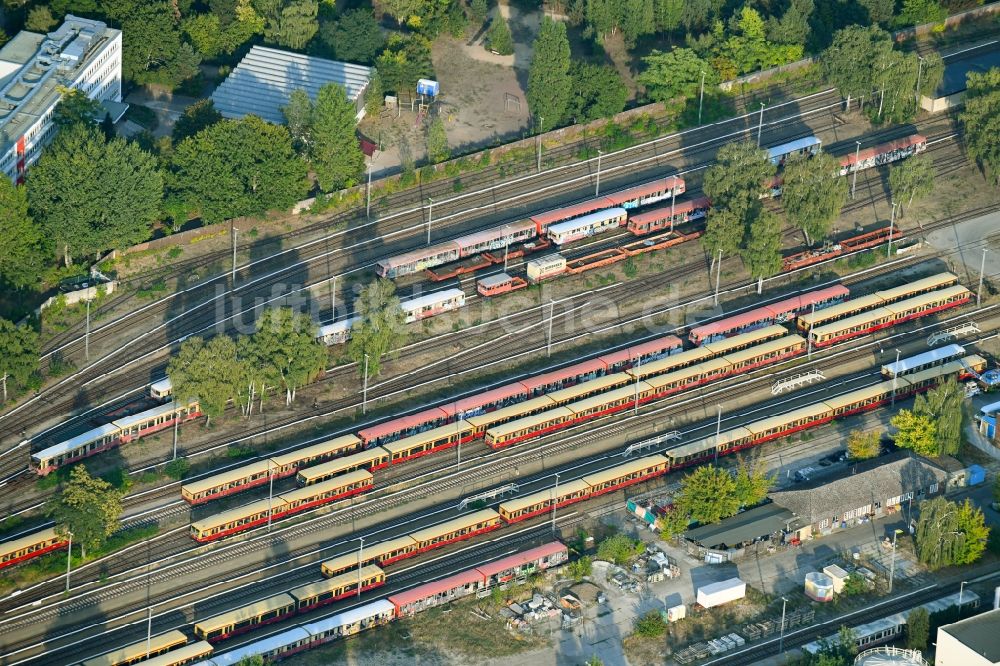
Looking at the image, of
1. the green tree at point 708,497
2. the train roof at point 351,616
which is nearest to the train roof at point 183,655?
the train roof at point 351,616

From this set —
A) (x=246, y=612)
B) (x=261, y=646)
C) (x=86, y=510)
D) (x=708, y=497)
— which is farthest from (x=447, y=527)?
(x=86, y=510)

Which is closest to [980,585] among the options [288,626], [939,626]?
[939,626]

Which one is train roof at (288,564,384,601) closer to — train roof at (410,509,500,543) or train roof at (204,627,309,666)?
train roof at (204,627,309,666)

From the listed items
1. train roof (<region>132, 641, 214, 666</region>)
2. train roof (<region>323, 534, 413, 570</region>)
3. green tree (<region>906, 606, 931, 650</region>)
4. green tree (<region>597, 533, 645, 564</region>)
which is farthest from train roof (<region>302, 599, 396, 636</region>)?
green tree (<region>906, 606, 931, 650</region>)

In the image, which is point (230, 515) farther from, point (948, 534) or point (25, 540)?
point (948, 534)

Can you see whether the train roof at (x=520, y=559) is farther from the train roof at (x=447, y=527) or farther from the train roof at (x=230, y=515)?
the train roof at (x=230, y=515)

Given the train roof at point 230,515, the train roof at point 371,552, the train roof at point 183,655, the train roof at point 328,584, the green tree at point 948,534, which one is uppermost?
the green tree at point 948,534
